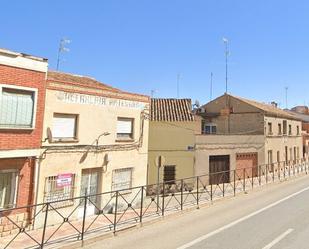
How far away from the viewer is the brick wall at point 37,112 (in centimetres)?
1081

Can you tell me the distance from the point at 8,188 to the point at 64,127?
3050 millimetres

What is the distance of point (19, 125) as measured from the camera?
11.4m

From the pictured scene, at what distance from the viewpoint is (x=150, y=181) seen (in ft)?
69.7

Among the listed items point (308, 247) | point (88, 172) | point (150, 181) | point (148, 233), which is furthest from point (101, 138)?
point (308, 247)

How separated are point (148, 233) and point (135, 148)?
6500 mm

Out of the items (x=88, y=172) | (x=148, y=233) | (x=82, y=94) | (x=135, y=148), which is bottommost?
(x=148, y=233)

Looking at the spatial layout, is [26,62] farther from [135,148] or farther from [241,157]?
[241,157]

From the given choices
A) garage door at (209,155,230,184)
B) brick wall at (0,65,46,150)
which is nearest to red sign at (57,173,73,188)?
brick wall at (0,65,46,150)

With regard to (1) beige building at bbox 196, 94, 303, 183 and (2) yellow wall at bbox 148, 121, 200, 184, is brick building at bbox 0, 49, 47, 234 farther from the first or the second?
(1) beige building at bbox 196, 94, 303, 183

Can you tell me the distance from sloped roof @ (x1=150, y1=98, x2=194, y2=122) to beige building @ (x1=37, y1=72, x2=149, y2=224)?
5877 millimetres

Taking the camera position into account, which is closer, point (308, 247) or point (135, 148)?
point (308, 247)

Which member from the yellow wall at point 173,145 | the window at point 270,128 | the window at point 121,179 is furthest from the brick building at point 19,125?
the window at point 270,128

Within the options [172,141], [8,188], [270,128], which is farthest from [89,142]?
[270,128]

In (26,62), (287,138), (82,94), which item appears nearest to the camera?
(26,62)
